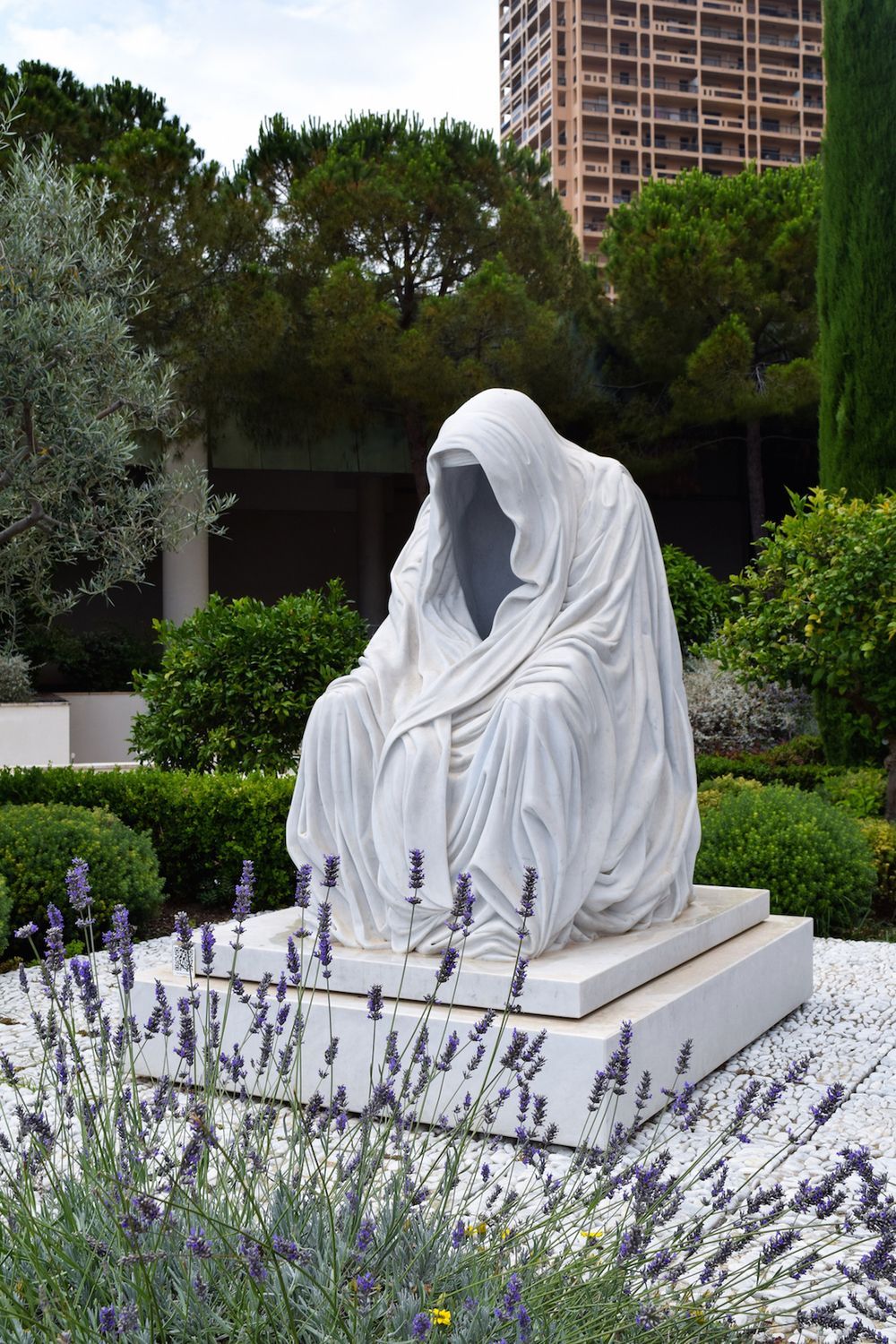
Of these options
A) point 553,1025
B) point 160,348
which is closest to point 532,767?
point 553,1025

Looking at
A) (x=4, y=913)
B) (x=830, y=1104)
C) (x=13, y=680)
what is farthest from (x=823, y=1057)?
(x=13, y=680)

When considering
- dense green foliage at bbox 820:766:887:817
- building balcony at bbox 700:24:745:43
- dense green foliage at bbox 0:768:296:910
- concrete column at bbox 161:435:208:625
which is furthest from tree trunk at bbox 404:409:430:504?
building balcony at bbox 700:24:745:43

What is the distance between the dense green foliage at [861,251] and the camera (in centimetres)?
1146

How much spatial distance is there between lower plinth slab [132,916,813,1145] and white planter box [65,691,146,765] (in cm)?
1368

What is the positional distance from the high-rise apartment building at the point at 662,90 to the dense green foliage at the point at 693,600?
129 feet

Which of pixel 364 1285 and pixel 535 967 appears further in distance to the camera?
pixel 535 967

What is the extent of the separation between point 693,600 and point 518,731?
1037cm

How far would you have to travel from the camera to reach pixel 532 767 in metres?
3.85

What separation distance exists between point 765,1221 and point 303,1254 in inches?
28.8

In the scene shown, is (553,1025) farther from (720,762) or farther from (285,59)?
(285,59)

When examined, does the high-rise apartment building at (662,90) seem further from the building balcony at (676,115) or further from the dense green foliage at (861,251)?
the dense green foliage at (861,251)

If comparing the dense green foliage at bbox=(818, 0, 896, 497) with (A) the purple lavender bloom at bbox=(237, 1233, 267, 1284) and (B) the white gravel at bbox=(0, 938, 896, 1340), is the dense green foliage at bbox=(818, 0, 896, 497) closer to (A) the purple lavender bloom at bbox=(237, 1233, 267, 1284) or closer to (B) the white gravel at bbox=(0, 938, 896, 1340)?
(B) the white gravel at bbox=(0, 938, 896, 1340)

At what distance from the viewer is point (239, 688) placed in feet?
29.3

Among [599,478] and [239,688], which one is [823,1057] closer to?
[599,478]
